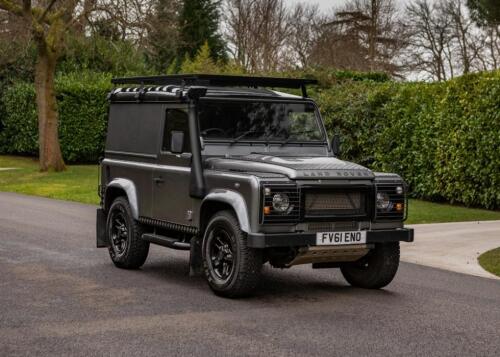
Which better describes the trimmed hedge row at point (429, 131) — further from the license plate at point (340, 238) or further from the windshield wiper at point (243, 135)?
the license plate at point (340, 238)

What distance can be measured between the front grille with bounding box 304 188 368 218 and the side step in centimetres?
160

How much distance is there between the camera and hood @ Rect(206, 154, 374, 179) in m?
8.75

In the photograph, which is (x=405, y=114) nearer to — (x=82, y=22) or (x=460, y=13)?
(x=82, y=22)

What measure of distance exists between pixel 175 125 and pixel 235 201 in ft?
5.48

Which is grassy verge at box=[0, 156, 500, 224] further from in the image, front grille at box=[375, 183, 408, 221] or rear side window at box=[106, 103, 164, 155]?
front grille at box=[375, 183, 408, 221]

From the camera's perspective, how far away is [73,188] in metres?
24.5

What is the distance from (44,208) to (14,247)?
655 cm

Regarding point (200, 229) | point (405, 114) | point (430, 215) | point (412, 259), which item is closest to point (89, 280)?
point (200, 229)

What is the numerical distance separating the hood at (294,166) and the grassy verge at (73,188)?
294 inches

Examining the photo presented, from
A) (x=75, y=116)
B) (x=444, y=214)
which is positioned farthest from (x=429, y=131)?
(x=75, y=116)

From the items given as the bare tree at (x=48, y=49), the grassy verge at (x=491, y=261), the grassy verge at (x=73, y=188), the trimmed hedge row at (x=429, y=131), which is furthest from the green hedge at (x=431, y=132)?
the bare tree at (x=48, y=49)

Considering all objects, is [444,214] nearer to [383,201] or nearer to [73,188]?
[383,201]

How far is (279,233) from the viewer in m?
8.57

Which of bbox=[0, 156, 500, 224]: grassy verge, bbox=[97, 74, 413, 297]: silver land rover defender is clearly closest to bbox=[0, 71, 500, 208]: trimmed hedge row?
bbox=[0, 156, 500, 224]: grassy verge
